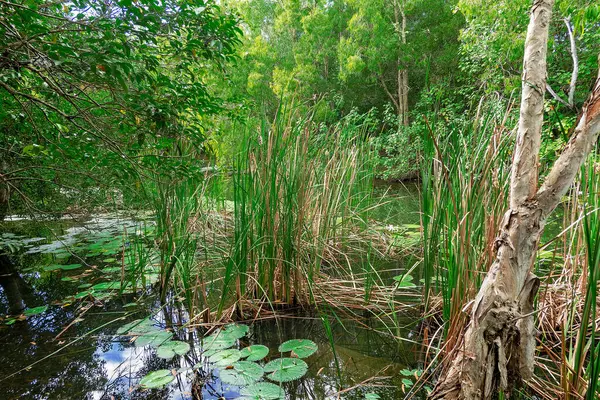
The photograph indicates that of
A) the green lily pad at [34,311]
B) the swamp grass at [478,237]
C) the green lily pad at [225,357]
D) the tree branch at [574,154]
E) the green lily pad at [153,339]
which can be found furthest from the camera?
the green lily pad at [34,311]

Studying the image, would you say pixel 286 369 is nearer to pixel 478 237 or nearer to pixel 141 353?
pixel 141 353

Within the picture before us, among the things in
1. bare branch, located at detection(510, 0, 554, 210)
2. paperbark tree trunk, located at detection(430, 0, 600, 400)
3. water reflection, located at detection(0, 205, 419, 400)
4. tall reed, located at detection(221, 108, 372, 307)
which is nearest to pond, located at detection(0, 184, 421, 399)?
water reflection, located at detection(0, 205, 419, 400)

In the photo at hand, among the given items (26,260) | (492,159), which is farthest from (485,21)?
(26,260)

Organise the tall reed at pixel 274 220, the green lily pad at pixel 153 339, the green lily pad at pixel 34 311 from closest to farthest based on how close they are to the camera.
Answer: the green lily pad at pixel 153 339 < the tall reed at pixel 274 220 < the green lily pad at pixel 34 311

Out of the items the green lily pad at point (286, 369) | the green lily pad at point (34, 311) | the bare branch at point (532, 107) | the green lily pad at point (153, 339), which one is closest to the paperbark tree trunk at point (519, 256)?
the bare branch at point (532, 107)

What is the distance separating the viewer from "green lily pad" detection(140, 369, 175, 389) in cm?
110

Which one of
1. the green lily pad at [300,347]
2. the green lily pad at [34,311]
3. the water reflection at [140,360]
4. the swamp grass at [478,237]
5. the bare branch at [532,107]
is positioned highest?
the bare branch at [532,107]

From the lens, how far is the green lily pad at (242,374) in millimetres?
1080

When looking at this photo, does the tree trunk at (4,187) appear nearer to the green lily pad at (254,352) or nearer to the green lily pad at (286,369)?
the green lily pad at (254,352)

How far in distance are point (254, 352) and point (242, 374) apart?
0.50ft

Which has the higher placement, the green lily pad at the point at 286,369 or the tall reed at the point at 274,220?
the tall reed at the point at 274,220

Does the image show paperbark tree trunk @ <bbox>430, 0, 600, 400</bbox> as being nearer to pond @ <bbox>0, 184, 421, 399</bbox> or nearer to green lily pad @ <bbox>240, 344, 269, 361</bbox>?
pond @ <bbox>0, 184, 421, 399</bbox>

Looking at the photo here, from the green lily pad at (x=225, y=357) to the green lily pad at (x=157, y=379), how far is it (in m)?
0.15

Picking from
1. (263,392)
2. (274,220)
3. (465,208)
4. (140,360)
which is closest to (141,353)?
(140,360)
